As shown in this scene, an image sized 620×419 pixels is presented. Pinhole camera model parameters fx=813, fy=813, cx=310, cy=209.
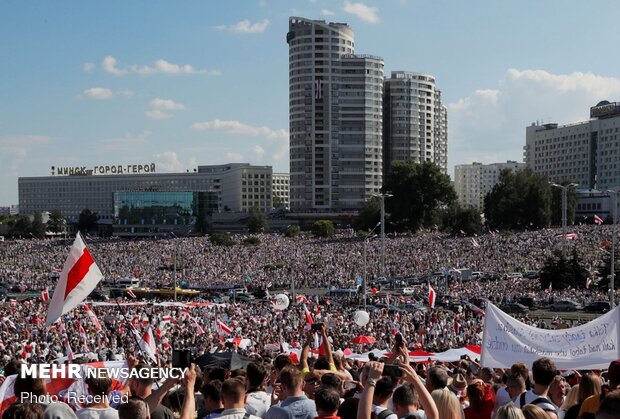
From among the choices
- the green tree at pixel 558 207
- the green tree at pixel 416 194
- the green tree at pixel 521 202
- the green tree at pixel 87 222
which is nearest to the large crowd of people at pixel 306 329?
the green tree at pixel 416 194

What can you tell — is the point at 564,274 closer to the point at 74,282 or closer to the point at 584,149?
the point at 74,282

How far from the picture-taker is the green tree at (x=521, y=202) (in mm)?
80688

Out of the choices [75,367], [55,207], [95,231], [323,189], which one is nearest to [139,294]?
[75,367]

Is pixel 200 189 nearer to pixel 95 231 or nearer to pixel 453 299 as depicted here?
pixel 95 231

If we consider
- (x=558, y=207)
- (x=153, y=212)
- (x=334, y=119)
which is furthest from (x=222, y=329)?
(x=153, y=212)

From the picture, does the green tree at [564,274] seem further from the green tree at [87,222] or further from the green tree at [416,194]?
the green tree at [87,222]

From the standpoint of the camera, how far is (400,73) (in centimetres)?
13600

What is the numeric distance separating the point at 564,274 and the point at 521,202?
4206 centimetres

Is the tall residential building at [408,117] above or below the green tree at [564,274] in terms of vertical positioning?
above

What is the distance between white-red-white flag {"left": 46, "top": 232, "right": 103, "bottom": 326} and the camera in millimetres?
11852

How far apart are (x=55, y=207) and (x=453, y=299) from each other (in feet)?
537

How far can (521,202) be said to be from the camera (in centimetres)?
8162

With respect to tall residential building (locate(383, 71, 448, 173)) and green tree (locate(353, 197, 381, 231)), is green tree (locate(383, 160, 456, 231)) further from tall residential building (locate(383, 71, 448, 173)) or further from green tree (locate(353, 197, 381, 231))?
tall residential building (locate(383, 71, 448, 173))

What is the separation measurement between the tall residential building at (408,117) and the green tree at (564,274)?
90033 mm
